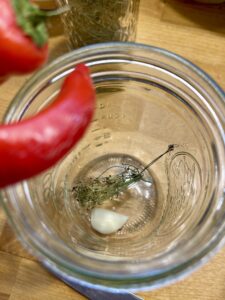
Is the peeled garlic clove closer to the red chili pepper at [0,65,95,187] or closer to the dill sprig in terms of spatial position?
the dill sprig

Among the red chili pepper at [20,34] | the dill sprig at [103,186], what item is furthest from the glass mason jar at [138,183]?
the red chili pepper at [20,34]

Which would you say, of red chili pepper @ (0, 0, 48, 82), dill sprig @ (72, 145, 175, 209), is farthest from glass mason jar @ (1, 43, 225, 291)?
red chili pepper @ (0, 0, 48, 82)

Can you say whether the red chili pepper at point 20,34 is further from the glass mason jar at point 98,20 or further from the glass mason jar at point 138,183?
the glass mason jar at point 98,20

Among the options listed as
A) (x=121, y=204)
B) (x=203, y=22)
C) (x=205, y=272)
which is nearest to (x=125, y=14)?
(x=203, y=22)

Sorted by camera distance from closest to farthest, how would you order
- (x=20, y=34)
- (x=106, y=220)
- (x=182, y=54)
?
(x=20, y=34)
(x=106, y=220)
(x=182, y=54)

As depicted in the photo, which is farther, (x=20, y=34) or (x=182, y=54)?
(x=182, y=54)

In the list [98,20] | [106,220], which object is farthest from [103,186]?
[98,20]

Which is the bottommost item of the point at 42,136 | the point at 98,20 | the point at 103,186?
the point at 42,136

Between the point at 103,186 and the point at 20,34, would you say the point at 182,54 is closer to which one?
the point at 103,186
